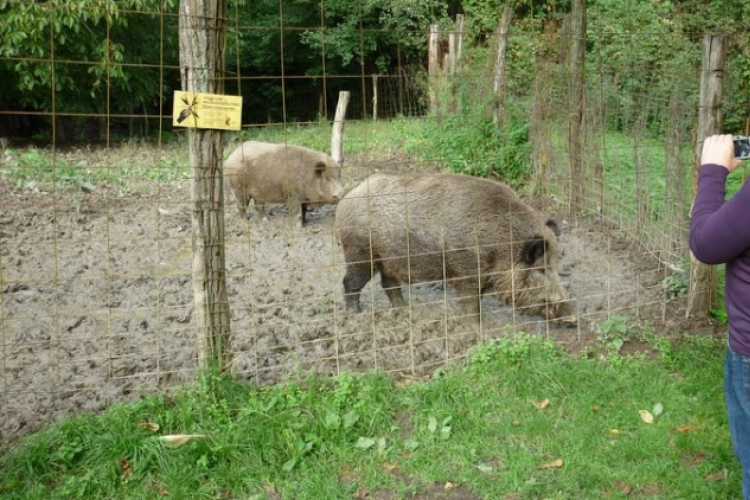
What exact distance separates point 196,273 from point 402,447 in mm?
1581

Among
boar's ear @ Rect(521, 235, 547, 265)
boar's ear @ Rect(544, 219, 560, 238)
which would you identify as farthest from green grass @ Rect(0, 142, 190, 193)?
boar's ear @ Rect(521, 235, 547, 265)

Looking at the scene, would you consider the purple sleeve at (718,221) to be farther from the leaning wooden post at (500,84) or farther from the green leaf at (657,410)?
the leaning wooden post at (500,84)

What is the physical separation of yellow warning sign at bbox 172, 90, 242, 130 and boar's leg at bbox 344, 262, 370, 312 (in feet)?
9.09

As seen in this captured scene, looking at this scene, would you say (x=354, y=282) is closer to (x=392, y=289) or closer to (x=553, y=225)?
(x=392, y=289)

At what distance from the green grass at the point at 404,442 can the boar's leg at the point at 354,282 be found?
74.7 inches

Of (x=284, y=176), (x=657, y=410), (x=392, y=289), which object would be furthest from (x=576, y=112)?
(x=657, y=410)

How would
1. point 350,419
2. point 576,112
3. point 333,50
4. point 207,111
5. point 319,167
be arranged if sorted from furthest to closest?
point 333,50
point 319,167
point 576,112
point 350,419
point 207,111

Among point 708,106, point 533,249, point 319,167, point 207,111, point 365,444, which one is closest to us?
point 207,111

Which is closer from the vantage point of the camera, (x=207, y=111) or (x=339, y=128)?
(x=207, y=111)

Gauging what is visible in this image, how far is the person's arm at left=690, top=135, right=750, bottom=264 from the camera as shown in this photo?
2.40m

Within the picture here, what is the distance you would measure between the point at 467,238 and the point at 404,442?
2328 millimetres

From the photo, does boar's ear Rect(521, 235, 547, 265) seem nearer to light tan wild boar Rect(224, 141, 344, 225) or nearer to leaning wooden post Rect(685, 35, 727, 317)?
leaning wooden post Rect(685, 35, 727, 317)

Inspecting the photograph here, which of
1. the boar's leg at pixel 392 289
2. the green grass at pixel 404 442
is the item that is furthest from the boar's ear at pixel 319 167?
the green grass at pixel 404 442

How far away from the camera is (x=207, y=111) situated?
395 cm
